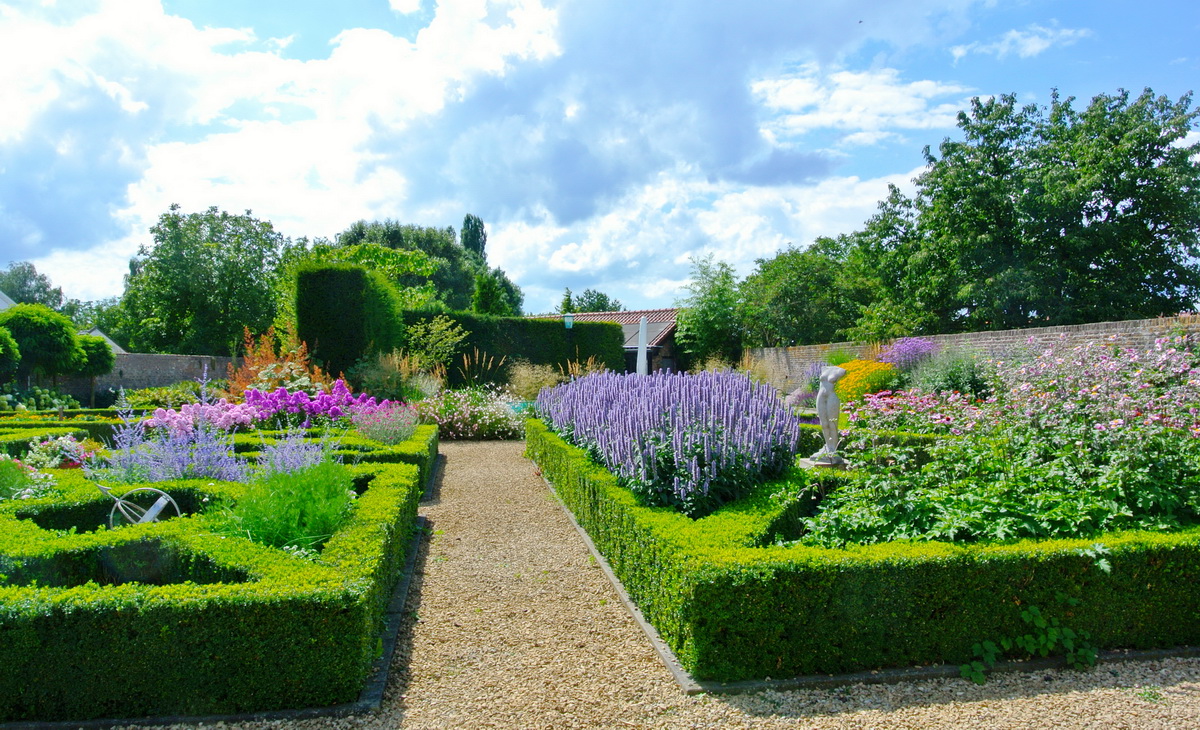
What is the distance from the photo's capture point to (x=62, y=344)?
13.2 meters

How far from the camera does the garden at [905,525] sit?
2939 mm

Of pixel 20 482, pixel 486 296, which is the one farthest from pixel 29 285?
pixel 20 482

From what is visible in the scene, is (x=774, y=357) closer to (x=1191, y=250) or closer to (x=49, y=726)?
(x=1191, y=250)

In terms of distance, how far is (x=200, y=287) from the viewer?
1022 inches

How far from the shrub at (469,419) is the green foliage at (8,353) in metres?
7.29

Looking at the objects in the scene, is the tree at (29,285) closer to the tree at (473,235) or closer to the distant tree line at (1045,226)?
the tree at (473,235)

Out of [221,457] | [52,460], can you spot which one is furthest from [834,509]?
[52,460]

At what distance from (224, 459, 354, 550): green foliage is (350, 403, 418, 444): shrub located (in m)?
3.79

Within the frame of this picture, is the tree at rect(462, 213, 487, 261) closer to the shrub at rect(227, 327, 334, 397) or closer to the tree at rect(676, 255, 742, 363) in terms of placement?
the tree at rect(676, 255, 742, 363)

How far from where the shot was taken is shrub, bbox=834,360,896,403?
40.2 feet

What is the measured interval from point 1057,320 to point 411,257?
67.1ft

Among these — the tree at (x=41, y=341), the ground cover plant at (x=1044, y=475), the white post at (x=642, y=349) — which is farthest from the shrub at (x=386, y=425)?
the tree at (x=41, y=341)

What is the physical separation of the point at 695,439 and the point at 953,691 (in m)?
1.99

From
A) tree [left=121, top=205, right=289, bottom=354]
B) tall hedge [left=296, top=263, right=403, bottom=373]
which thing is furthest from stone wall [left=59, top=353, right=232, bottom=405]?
tree [left=121, top=205, right=289, bottom=354]
